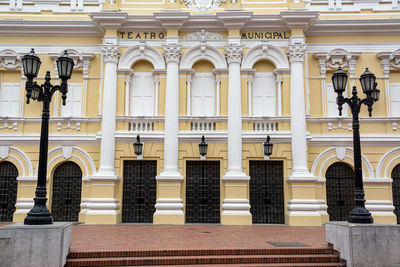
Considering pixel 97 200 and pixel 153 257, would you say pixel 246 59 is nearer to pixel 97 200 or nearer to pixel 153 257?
pixel 97 200

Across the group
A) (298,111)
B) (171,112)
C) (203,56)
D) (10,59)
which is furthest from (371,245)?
(10,59)

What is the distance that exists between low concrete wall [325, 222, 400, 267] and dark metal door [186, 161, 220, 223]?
325 inches

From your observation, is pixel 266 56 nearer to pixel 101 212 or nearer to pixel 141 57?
pixel 141 57

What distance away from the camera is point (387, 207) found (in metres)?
17.2

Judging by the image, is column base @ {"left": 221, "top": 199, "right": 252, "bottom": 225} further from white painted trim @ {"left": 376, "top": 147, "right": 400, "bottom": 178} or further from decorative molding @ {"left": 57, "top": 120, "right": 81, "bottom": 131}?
decorative molding @ {"left": 57, "top": 120, "right": 81, "bottom": 131}

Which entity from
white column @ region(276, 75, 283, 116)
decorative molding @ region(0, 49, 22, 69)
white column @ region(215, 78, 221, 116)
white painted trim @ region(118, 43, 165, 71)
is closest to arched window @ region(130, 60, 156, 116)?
white painted trim @ region(118, 43, 165, 71)

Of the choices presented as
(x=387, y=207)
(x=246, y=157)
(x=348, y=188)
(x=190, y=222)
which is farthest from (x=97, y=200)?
(x=387, y=207)

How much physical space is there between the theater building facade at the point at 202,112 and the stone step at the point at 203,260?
6649 millimetres

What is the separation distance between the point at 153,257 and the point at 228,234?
13.8 ft

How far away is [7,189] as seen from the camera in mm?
17828

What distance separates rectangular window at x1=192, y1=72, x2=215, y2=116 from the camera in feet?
60.0

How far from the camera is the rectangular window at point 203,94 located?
1828 cm

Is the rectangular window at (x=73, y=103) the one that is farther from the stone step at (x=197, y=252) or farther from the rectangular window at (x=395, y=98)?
the rectangular window at (x=395, y=98)

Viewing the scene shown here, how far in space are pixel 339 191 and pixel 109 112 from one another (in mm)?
11249
